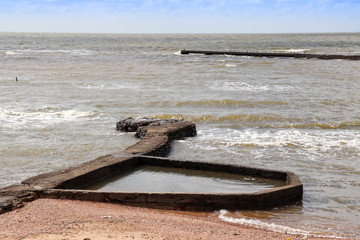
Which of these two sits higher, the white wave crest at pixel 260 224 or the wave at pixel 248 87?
the wave at pixel 248 87

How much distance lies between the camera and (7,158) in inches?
399

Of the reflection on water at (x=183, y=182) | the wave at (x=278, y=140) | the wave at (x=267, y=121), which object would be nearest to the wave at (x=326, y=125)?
the wave at (x=267, y=121)

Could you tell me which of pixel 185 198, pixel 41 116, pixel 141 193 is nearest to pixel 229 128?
pixel 41 116

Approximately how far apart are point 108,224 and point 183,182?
2.54 metres

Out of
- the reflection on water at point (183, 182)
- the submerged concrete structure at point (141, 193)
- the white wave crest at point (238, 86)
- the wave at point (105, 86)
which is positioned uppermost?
the white wave crest at point (238, 86)

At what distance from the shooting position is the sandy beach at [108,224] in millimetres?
5234

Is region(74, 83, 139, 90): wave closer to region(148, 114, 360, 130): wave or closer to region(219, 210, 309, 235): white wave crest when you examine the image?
region(148, 114, 360, 130): wave

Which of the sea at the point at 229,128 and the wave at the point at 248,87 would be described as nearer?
the sea at the point at 229,128

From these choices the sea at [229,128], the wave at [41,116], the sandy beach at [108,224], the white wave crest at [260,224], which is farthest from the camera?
the wave at [41,116]

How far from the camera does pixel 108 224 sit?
564 centimetres

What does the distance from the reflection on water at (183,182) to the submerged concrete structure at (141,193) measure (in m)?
0.16

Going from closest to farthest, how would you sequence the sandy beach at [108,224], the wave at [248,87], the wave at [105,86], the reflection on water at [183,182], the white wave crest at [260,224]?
the sandy beach at [108,224]
the white wave crest at [260,224]
the reflection on water at [183,182]
the wave at [248,87]
the wave at [105,86]

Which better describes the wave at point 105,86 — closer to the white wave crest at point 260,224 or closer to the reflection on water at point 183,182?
the reflection on water at point 183,182

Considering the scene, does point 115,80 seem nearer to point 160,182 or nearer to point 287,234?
point 160,182
